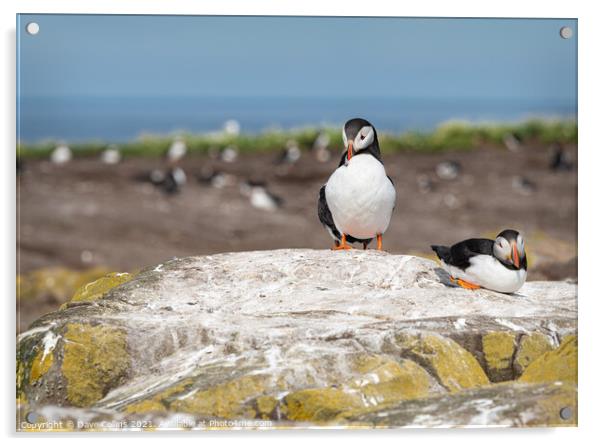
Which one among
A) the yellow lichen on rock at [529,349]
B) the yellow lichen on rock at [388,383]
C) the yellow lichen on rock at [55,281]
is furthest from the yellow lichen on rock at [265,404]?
the yellow lichen on rock at [55,281]

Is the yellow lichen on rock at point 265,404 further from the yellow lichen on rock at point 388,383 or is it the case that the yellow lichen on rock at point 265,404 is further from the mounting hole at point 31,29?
the mounting hole at point 31,29

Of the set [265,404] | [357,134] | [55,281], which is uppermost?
[357,134]

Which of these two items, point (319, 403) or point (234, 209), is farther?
point (234, 209)

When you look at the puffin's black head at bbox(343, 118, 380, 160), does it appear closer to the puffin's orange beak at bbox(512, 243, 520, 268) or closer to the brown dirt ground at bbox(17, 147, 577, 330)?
the puffin's orange beak at bbox(512, 243, 520, 268)

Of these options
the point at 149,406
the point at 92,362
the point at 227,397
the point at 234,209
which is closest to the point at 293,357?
the point at 227,397

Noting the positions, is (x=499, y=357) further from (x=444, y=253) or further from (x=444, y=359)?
(x=444, y=253)

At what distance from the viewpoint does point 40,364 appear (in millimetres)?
6316

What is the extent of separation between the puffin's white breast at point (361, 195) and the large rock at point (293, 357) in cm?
57

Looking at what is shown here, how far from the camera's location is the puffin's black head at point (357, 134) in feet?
22.8

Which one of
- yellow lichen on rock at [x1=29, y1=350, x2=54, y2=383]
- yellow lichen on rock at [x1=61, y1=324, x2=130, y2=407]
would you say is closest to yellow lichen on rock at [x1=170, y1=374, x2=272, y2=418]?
yellow lichen on rock at [x1=61, y1=324, x2=130, y2=407]

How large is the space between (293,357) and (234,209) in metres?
5.89

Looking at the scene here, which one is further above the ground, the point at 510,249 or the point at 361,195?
the point at 361,195

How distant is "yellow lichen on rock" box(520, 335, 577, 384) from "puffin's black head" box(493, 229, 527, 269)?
1.74 ft

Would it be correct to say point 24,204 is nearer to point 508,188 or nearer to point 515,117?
point 515,117
